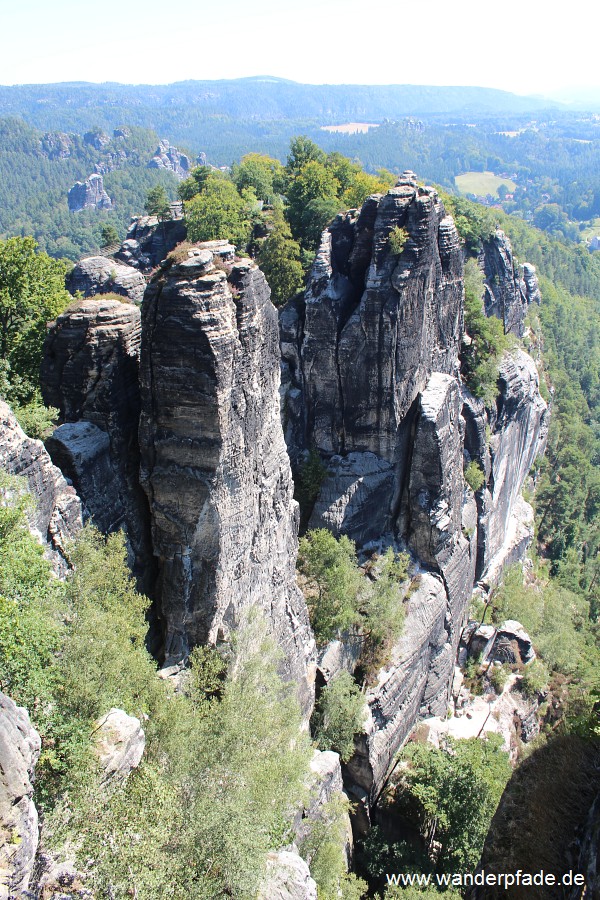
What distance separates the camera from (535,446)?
64.3m

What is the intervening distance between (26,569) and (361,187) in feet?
157

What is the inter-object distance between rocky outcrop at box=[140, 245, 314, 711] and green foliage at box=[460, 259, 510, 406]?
25623 mm

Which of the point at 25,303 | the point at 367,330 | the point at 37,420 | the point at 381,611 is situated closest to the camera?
the point at 37,420

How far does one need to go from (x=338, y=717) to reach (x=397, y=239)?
24253 millimetres

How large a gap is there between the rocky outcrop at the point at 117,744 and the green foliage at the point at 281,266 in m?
31.0

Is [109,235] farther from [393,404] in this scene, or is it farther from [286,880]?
[286,880]

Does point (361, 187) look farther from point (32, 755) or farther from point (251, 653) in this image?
point (32, 755)

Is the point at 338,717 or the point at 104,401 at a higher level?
the point at 104,401

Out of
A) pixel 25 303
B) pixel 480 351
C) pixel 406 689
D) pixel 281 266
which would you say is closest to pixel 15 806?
pixel 406 689

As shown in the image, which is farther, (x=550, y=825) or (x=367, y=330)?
(x=367, y=330)

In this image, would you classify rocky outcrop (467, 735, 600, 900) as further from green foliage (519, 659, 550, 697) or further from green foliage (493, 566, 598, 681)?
green foliage (493, 566, 598, 681)

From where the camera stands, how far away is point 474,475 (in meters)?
43.6

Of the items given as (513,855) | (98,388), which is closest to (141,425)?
(98,388)

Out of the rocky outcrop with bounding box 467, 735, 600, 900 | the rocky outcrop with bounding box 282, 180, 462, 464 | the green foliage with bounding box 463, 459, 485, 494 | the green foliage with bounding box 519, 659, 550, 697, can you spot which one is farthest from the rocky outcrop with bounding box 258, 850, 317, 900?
the green foliage with bounding box 463, 459, 485, 494
